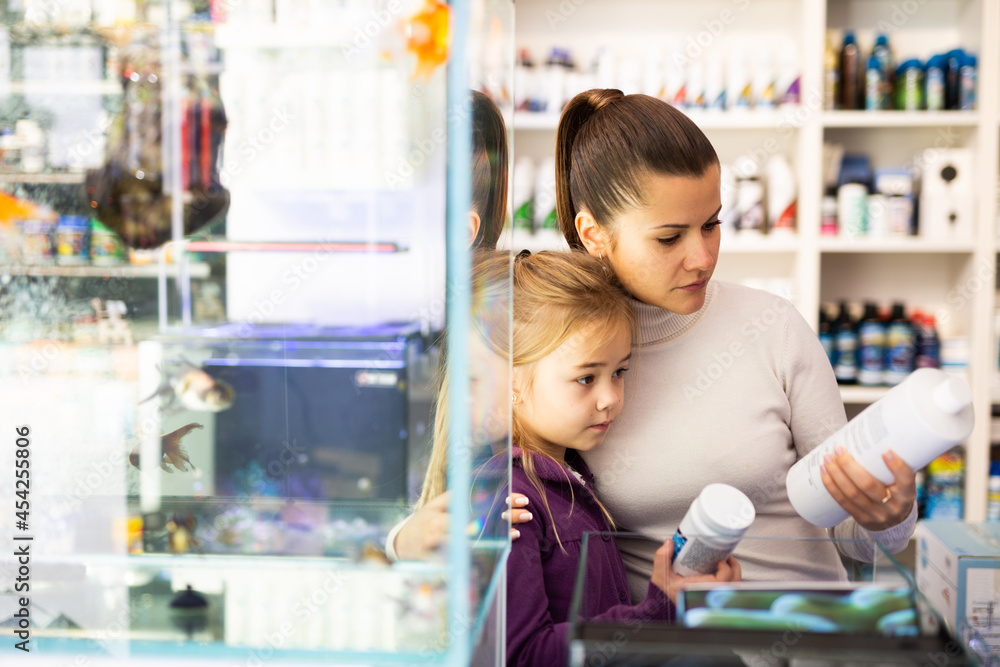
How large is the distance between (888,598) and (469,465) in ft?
1.15

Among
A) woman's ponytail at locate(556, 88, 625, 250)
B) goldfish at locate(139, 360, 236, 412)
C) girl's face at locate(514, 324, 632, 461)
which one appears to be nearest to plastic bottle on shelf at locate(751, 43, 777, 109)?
woman's ponytail at locate(556, 88, 625, 250)

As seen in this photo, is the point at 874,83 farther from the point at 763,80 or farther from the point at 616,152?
the point at 616,152

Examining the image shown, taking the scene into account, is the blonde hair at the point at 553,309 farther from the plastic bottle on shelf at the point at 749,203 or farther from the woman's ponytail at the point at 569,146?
the plastic bottle on shelf at the point at 749,203

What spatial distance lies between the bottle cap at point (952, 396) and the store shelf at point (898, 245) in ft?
6.84

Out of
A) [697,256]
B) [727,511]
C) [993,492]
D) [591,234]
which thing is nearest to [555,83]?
[591,234]

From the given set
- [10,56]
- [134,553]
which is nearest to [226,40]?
[10,56]

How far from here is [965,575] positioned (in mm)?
945

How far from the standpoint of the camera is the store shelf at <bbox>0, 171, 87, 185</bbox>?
533 mm

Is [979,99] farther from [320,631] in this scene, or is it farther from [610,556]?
[320,631]

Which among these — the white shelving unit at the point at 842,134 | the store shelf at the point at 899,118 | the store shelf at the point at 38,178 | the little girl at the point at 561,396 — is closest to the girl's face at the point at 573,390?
the little girl at the point at 561,396

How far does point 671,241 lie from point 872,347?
186cm

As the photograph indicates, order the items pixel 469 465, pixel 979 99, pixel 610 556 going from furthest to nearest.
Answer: pixel 979 99 < pixel 610 556 < pixel 469 465

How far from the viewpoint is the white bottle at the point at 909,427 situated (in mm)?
747

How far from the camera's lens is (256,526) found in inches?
23.6
